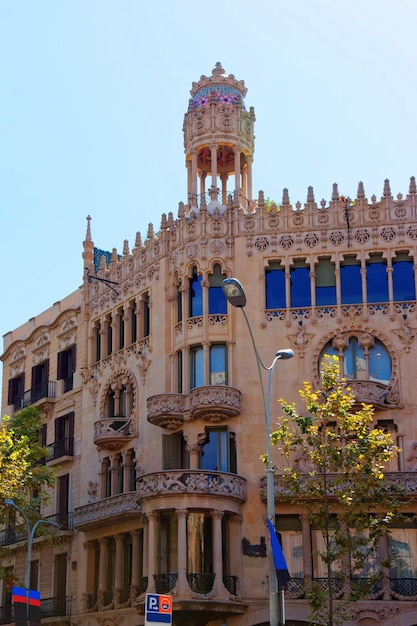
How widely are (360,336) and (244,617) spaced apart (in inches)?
460

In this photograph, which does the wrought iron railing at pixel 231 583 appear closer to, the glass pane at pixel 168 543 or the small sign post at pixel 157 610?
the glass pane at pixel 168 543

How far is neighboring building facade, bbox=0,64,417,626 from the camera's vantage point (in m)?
39.3

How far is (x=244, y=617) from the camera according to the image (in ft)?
129

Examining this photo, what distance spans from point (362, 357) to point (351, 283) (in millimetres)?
3127

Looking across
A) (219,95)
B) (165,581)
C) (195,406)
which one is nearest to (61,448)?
(195,406)

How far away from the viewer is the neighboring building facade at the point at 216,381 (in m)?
39.3

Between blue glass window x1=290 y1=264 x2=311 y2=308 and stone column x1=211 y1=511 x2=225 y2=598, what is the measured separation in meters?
9.23

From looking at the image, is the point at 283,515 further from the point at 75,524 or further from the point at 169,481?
the point at 75,524

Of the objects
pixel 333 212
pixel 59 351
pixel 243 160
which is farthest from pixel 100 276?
pixel 333 212

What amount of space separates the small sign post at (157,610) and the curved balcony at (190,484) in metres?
16.8

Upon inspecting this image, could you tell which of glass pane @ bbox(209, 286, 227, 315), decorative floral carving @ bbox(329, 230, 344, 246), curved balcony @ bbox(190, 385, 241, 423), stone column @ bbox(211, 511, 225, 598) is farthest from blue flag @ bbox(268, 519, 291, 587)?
decorative floral carving @ bbox(329, 230, 344, 246)

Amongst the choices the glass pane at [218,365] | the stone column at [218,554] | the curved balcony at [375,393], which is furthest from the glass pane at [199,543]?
the curved balcony at [375,393]

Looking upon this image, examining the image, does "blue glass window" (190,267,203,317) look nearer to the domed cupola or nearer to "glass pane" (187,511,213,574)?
the domed cupola

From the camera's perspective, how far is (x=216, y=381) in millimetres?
42625
